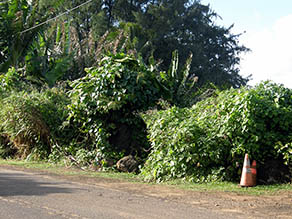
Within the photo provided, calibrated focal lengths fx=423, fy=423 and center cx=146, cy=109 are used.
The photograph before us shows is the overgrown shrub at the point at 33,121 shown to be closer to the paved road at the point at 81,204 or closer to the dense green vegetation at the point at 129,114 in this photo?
the dense green vegetation at the point at 129,114

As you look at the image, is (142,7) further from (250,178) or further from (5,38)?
(250,178)

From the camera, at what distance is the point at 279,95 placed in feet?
32.0

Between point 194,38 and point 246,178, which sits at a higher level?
point 194,38

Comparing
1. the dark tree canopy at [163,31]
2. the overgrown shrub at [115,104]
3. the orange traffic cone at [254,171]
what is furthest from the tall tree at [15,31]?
the orange traffic cone at [254,171]

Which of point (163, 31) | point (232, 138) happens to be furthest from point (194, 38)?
point (232, 138)

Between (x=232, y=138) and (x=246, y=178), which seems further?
(x=232, y=138)

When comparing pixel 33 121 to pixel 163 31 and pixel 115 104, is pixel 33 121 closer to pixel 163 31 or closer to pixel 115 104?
pixel 115 104

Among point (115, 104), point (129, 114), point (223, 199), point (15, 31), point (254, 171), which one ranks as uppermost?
point (15, 31)

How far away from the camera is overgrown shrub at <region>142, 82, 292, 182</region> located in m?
9.24

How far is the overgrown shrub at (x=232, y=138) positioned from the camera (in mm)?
9242

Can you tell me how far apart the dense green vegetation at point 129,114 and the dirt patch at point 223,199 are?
1.26 m

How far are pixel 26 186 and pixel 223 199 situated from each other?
387 centimetres

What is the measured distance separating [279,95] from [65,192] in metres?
5.30

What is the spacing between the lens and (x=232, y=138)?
374 inches
